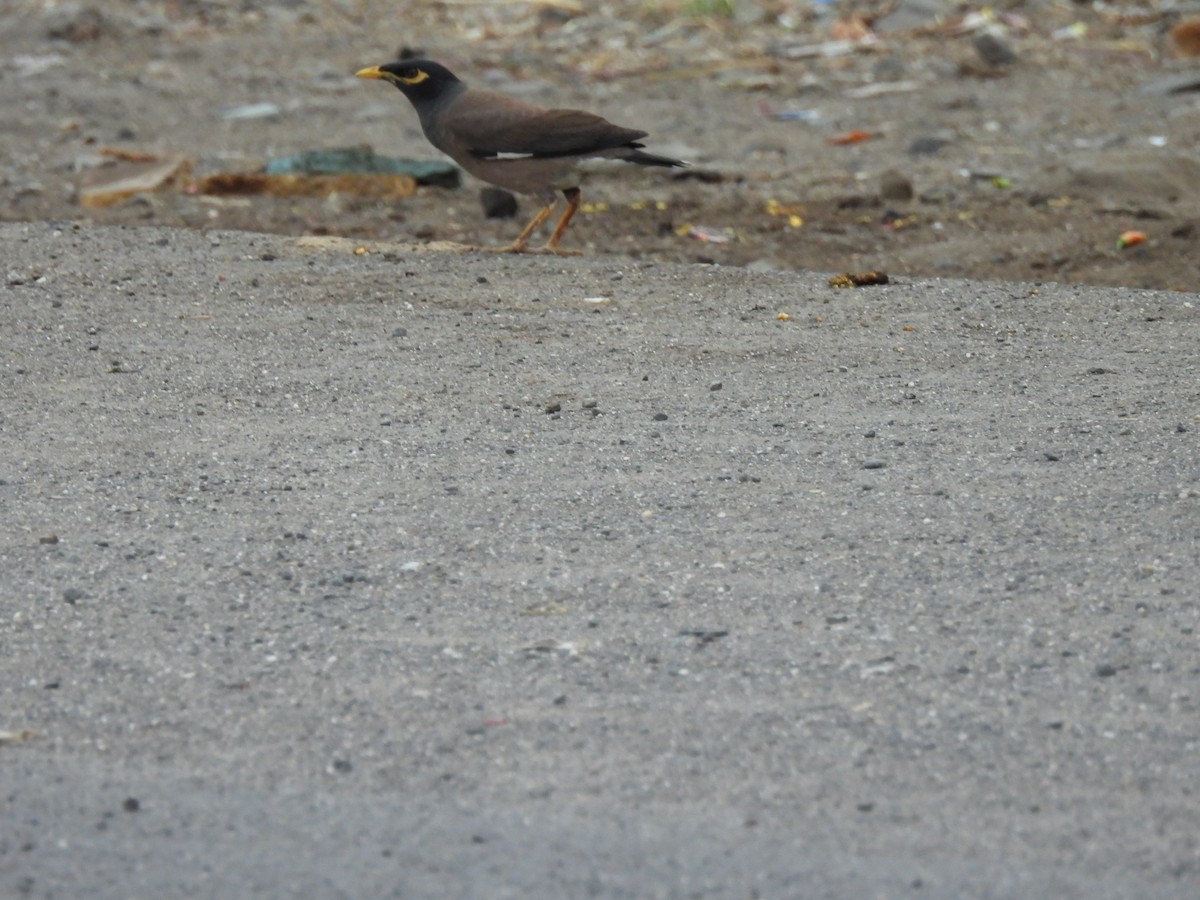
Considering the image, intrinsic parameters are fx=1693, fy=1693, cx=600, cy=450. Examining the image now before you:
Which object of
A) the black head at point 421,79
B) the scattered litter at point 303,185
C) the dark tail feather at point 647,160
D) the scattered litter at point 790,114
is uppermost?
the black head at point 421,79

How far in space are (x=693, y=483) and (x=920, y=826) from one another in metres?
1.80

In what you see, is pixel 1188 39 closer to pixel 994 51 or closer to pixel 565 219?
pixel 994 51

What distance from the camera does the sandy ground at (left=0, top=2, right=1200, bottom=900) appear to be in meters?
2.83

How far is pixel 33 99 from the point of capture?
1279 cm

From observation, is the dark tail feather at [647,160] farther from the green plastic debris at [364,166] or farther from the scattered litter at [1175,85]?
the scattered litter at [1175,85]

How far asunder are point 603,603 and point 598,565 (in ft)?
0.75

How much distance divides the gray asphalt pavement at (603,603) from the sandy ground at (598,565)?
1 cm

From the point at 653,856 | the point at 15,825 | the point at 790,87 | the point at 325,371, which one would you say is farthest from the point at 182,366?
the point at 790,87

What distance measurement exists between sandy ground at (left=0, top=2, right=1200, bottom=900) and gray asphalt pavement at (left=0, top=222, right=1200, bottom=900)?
0.04 ft

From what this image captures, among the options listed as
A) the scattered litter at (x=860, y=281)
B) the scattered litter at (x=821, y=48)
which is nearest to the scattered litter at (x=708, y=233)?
the scattered litter at (x=860, y=281)

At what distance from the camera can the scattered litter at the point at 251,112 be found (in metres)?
12.2

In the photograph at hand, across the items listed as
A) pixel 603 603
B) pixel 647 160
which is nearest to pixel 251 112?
pixel 647 160

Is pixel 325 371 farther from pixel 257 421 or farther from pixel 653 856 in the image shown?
pixel 653 856

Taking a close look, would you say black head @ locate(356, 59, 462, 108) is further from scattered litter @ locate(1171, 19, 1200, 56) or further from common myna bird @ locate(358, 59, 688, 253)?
scattered litter @ locate(1171, 19, 1200, 56)
